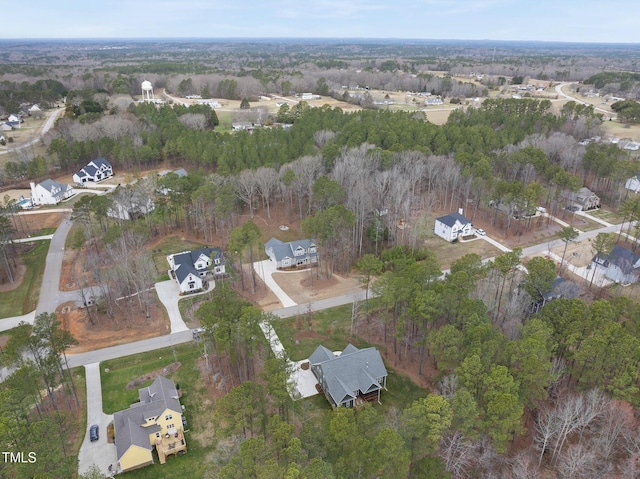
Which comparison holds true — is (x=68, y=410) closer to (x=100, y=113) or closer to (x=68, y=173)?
(x=68, y=173)

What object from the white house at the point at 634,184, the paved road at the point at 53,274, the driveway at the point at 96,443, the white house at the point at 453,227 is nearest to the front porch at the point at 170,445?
the driveway at the point at 96,443

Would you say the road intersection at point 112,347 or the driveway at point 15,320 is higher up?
the road intersection at point 112,347

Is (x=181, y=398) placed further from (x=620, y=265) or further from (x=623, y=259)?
(x=623, y=259)

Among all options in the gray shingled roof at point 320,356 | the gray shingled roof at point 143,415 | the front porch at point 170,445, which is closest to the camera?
the gray shingled roof at point 143,415

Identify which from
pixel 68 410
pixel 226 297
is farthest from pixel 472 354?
pixel 68 410

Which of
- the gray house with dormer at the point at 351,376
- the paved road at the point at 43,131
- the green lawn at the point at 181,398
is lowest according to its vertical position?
the green lawn at the point at 181,398

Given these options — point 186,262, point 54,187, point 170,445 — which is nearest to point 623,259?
point 186,262

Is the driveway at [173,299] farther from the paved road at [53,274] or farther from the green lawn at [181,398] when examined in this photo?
the paved road at [53,274]

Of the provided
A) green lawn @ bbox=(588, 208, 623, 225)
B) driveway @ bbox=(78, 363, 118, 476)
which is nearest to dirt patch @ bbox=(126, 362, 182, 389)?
driveway @ bbox=(78, 363, 118, 476)
